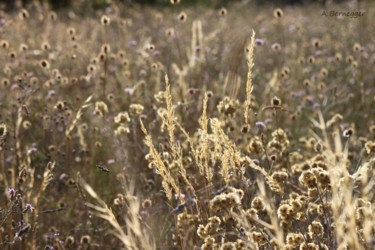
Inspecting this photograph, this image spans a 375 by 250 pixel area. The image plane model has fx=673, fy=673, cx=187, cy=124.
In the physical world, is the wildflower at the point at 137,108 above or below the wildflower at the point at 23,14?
below

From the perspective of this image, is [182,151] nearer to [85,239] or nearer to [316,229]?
[85,239]

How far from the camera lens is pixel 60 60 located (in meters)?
4.71

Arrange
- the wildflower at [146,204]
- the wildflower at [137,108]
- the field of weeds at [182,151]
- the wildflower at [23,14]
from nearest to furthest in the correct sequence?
the field of weeds at [182,151], the wildflower at [146,204], the wildflower at [137,108], the wildflower at [23,14]

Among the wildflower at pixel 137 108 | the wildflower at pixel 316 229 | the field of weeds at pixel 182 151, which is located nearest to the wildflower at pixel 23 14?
the field of weeds at pixel 182 151

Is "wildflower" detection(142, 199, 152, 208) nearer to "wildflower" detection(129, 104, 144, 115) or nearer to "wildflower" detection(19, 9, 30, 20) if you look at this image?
"wildflower" detection(129, 104, 144, 115)

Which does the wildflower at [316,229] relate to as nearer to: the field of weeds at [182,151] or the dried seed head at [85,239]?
the field of weeds at [182,151]

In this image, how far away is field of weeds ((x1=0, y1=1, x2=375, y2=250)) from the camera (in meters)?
1.87

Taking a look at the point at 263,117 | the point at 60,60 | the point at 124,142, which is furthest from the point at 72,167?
the point at 60,60

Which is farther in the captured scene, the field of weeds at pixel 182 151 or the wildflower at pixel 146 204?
the wildflower at pixel 146 204

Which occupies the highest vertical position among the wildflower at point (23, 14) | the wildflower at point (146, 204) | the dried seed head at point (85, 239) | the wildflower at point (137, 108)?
the wildflower at point (23, 14)

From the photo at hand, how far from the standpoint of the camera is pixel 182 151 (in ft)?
10.8

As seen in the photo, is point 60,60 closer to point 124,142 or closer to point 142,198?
point 124,142

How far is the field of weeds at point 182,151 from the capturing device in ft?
6.12

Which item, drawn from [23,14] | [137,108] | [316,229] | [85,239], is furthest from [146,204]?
[23,14]
